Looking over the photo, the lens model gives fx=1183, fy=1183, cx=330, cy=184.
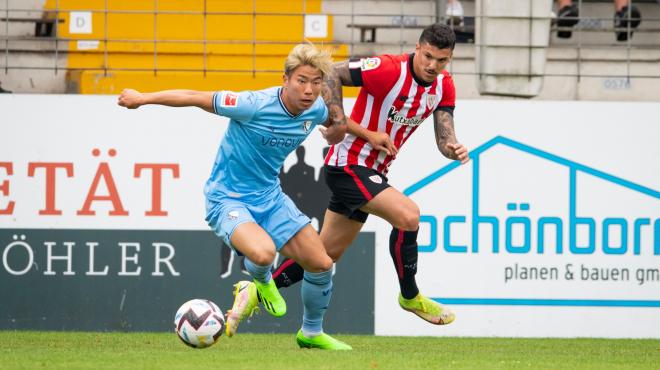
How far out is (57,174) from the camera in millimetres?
11086

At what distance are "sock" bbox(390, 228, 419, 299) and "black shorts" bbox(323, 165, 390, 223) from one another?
325mm

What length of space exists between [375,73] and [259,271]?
1715 millimetres

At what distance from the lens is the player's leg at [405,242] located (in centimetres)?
839

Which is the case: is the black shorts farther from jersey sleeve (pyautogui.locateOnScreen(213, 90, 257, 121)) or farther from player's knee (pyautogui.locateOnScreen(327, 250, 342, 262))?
jersey sleeve (pyautogui.locateOnScreen(213, 90, 257, 121))

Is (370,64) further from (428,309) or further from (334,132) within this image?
(428,309)

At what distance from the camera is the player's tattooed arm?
831 centimetres

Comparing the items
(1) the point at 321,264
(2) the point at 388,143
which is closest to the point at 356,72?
(2) the point at 388,143

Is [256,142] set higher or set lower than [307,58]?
lower

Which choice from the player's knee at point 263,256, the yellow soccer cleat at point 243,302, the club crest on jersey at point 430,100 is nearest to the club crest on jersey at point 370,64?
the club crest on jersey at point 430,100

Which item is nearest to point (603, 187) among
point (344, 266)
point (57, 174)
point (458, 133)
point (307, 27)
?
point (458, 133)

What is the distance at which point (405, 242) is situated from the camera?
848 centimetres

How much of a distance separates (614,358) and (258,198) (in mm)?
2796

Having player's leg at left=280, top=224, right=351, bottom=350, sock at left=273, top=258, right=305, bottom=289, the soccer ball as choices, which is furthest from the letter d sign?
the soccer ball

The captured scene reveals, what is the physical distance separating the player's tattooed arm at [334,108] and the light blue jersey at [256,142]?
0.48 ft
